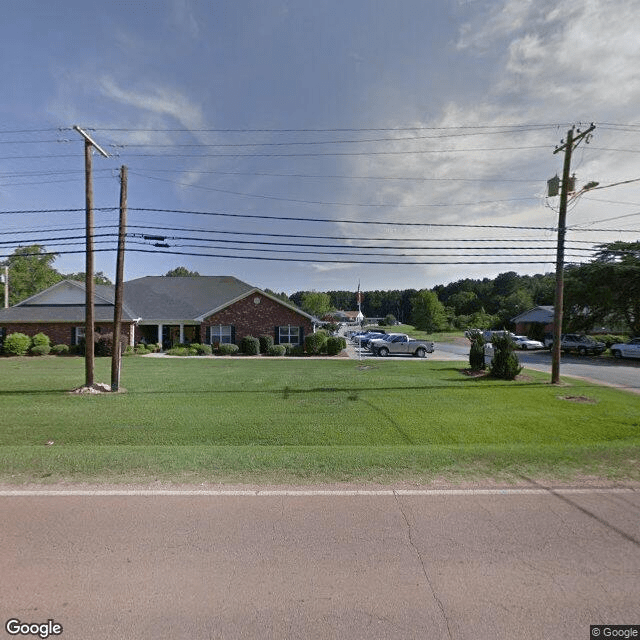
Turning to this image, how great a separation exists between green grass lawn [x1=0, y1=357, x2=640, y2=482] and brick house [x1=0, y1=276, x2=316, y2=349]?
13.6 meters

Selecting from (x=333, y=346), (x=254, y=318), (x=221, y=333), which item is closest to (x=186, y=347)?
(x=221, y=333)

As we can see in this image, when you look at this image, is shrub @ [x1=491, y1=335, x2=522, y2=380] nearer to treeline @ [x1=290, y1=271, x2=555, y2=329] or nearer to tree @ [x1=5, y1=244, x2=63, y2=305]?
treeline @ [x1=290, y1=271, x2=555, y2=329]

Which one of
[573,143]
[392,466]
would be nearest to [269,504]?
[392,466]

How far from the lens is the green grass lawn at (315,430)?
538 centimetres

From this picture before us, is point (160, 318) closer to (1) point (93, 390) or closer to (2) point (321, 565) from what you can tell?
(1) point (93, 390)

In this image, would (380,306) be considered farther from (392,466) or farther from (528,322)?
(392,466)

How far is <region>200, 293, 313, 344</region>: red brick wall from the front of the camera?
2800 centimetres

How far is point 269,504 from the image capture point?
4.31 meters

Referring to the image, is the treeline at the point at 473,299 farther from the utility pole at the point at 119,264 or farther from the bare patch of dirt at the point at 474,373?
the utility pole at the point at 119,264

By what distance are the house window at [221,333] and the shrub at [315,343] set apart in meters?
6.07

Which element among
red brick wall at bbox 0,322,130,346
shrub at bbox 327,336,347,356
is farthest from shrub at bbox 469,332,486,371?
red brick wall at bbox 0,322,130,346

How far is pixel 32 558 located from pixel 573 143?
1824 cm

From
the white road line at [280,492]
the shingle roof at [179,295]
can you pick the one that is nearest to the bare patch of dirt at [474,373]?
the white road line at [280,492]

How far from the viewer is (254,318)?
28.1m
